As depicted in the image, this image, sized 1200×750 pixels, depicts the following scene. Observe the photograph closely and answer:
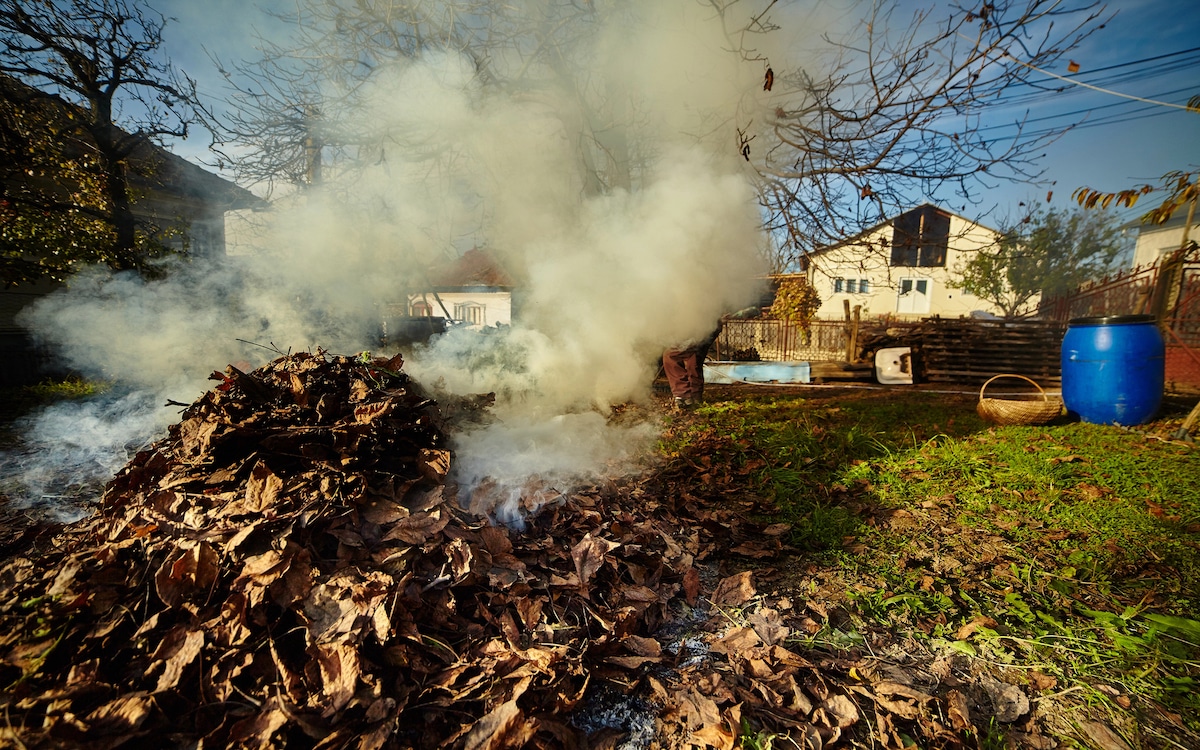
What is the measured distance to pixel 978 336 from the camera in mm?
10258

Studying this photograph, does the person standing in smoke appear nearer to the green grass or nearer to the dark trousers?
the dark trousers

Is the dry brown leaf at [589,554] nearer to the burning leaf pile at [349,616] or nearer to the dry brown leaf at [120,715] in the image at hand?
the burning leaf pile at [349,616]

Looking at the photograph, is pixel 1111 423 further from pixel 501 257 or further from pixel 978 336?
pixel 501 257

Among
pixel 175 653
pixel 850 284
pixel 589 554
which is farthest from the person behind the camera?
pixel 850 284

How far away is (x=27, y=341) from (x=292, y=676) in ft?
32.1

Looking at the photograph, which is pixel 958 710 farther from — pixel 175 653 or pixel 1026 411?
pixel 1026 411

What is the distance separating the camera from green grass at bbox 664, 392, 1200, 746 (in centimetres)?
199

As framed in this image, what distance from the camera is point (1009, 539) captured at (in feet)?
9.75

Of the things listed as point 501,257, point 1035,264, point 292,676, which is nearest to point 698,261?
point 501,257

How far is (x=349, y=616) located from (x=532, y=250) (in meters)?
4.71

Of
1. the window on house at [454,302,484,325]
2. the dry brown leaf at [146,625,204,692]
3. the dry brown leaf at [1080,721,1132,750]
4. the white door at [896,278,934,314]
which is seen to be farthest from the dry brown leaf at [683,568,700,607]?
the white door at [896,278,934,314]

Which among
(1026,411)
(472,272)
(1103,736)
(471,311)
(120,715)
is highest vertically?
(472,272)

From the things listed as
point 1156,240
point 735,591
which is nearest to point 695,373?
point 735,591

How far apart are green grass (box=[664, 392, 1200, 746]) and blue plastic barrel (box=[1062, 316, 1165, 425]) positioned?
1.06 feet
